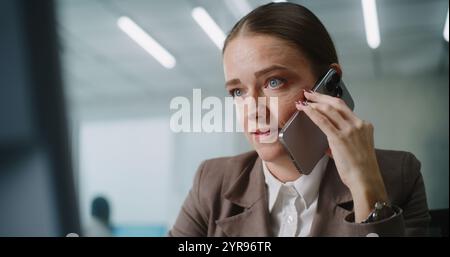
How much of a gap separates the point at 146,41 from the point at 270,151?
1.17 feet

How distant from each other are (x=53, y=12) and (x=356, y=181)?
0.71 metres

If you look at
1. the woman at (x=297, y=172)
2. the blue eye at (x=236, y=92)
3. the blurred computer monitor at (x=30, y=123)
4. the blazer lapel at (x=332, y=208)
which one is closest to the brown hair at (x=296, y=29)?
the woman at (x=297, y=172)

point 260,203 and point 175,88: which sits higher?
point 175,88

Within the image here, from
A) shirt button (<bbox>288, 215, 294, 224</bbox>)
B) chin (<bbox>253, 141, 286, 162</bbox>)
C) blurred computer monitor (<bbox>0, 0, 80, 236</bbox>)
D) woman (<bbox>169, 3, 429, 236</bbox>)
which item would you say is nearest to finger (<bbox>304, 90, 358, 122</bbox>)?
woman (<bbox>169, 3, 429, 236</bbox>)

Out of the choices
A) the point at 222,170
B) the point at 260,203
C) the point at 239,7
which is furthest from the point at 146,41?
the point at 260,203

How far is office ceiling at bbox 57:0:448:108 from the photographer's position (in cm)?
106

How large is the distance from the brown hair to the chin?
0.15m

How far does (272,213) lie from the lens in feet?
3.35

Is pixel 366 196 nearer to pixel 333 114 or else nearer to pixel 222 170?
pixel 333 114

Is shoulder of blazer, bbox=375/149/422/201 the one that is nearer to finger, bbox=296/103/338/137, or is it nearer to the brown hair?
finger, bbox=296/103/338/137

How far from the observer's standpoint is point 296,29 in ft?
3.30

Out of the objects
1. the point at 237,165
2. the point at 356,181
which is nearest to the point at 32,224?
the point at 237,165

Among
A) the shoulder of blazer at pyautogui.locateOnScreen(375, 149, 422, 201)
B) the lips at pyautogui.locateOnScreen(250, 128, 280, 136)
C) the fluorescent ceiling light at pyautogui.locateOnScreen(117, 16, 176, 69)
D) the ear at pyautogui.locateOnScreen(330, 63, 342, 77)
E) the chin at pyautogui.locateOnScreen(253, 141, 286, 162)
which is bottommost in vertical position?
the shoulder of blazer at pyautogui.locateOnScreen(375, 149, 422, 201)
